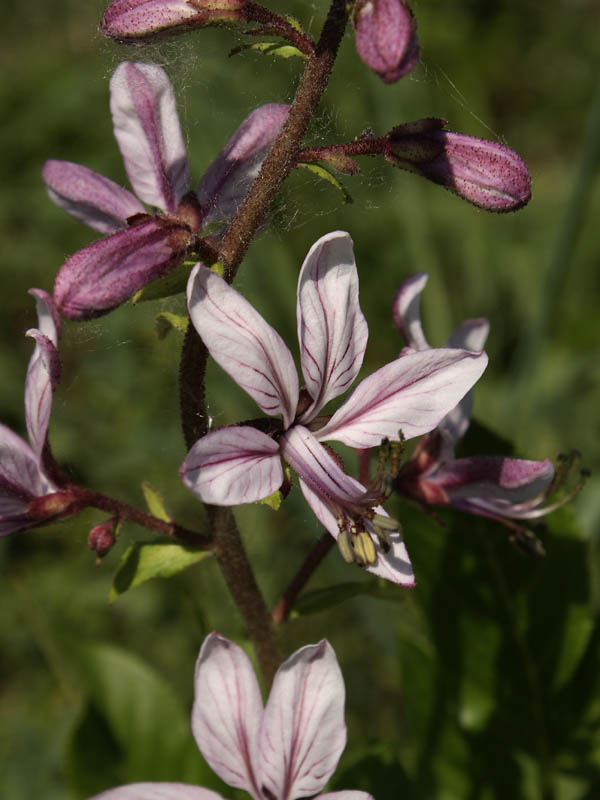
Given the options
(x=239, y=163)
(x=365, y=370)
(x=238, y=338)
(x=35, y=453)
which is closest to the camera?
(x=238, y=338)

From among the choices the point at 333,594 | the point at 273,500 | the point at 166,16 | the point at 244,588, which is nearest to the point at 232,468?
the point at 273,500

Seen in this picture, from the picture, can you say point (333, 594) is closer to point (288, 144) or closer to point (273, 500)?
point (273, 500)

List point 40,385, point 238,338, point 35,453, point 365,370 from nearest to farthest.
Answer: point 238,338, point 40,385, point 35,453, point 365,370

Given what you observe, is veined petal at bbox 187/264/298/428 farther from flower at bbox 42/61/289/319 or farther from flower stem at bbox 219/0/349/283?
flower at bbox 42/61/289/319

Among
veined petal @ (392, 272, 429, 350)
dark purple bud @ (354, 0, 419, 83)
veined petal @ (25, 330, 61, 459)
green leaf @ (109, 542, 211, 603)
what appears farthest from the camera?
veined petal @ (392, 272, 429, 350)

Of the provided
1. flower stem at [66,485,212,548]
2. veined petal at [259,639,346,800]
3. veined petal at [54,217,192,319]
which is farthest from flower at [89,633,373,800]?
veined petal at [54,217,192,319]

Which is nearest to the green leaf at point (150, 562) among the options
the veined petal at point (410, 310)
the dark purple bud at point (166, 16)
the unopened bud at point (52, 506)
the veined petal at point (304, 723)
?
the unopened bud at point (52, 506)
